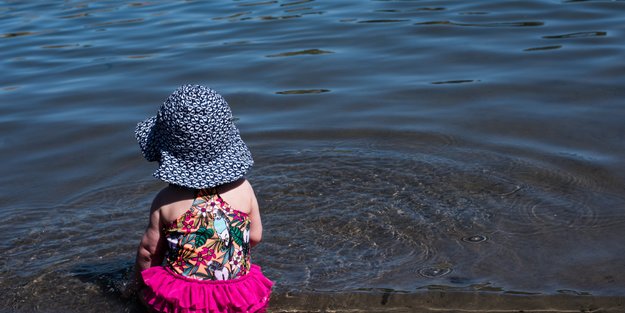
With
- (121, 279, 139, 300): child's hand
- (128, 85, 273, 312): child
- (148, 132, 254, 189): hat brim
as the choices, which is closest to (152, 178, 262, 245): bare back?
(128, 85, 273, 312): child

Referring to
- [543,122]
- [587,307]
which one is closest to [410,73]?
[543,122]

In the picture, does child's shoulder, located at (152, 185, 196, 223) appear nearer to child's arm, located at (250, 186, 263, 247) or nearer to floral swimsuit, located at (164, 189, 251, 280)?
floral swimsuit, located at (164, 189, 251, 280)

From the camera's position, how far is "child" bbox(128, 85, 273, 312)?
369 cm

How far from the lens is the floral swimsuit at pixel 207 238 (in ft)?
12.4

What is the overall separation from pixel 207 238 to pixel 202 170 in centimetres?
30

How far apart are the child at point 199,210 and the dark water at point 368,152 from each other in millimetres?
611

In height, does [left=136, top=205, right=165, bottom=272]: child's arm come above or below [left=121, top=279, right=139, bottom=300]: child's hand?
above

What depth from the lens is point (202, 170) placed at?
12.2 ft

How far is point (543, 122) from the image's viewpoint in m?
6.87

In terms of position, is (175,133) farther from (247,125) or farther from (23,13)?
(23,13)

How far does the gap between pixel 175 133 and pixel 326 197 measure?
6.99ft

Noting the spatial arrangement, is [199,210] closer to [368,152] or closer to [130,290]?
[130,290]

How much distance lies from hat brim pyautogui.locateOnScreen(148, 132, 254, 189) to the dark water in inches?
37.8

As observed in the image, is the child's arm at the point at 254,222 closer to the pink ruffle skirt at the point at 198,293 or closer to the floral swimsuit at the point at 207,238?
the floral swimsuit at the point at 207,238
